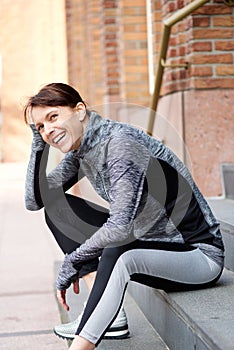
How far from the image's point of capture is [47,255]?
536 cm

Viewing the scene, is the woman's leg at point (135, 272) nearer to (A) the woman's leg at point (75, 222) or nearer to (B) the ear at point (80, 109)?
(A) the woman's leg at point (75, 222)

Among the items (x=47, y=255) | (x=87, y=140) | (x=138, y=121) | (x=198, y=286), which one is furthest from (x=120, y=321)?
(x=138, y=121)

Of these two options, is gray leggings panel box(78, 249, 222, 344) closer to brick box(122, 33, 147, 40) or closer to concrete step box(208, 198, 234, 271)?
concrete step box(208, 198, 234, 271)

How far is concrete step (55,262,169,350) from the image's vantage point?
109 inches

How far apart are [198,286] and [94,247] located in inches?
15.8

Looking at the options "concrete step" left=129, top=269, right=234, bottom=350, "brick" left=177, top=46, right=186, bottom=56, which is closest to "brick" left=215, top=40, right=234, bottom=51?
"brick" left=177, top=46, right=186, bottom=56

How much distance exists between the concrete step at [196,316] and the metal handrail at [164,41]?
6.02ft

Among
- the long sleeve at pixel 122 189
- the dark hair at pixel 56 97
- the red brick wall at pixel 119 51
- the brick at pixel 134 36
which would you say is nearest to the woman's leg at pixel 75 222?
the long sleeve at pixel 122 189

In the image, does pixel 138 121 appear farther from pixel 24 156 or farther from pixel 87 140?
pixel 24 156

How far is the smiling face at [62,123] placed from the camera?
8.38ft

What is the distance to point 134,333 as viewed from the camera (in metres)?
2.94

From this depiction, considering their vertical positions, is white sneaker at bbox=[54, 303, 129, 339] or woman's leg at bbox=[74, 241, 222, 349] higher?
woman's leg at bbox=[74, 241, 222, 349]

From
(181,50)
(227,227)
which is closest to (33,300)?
(227,227)

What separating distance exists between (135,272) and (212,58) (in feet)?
8.15
